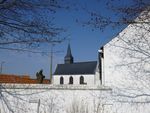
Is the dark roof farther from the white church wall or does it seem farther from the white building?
the white building

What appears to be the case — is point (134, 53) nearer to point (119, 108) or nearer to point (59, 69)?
point (119, 108)

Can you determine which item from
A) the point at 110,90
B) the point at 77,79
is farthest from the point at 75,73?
the point at 110,90

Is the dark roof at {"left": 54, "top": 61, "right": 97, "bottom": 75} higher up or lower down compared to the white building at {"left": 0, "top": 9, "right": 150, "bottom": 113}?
higher up

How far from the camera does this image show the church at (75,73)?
75312mm

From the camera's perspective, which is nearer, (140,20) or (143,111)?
(140,20)

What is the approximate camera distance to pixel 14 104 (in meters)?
13.8

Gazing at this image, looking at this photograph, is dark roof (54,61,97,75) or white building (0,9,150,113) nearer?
white building (0,9,150,113)

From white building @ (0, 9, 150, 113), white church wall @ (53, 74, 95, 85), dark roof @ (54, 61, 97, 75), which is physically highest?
dark roof @ (54, 61, 97, 75)

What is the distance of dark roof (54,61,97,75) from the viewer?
77500 mm

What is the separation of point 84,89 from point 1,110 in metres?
3.93

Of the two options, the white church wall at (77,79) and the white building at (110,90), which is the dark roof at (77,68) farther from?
the white building at (110,90)

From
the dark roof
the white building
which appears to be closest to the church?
the dark roof

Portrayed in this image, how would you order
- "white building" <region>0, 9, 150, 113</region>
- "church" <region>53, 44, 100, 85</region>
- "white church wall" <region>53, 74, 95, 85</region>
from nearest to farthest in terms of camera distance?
"white building" <region>0, 9, 150, 113</region>, "white church wall" <region>53, 74, 95, 85</region>, "church" <region>53, 44, 100, 85</region>

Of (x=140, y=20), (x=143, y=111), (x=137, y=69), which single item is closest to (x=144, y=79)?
(x=137, y=69)
